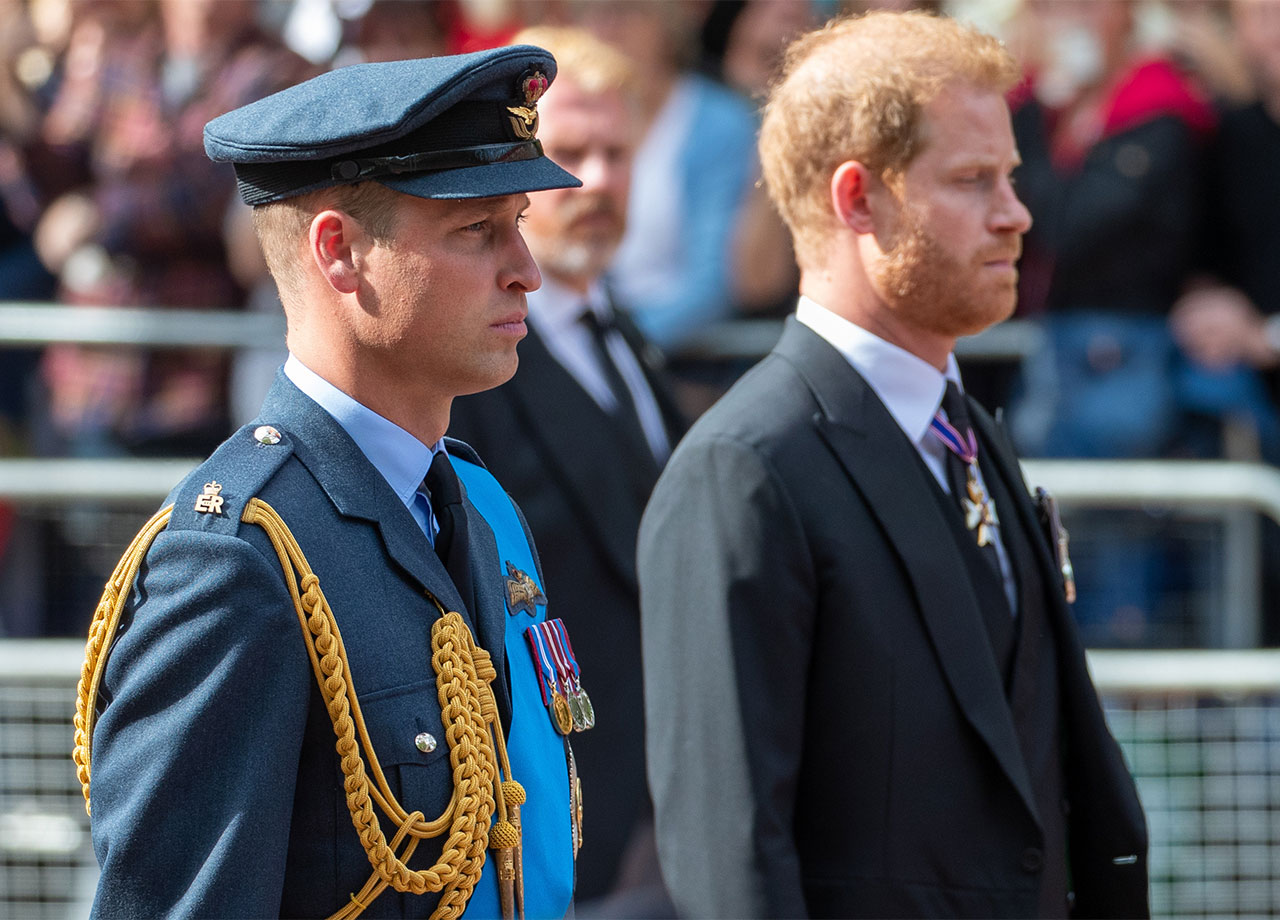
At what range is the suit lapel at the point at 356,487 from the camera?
1881 millimetres

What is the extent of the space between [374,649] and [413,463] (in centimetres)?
27

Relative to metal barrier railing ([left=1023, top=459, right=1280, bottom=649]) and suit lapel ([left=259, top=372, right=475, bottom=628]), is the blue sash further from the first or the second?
metal barrier railing ([left=1023, top=459, right=1280, bottom=649])

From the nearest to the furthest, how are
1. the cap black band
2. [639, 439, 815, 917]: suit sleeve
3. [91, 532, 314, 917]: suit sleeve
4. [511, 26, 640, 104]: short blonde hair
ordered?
[91, 532, 314, 917]: suit sleeve < the cap black band < [639, 439, 815, 917]: suit sleeve < [511, 26, 640, 104]: short blonde hair

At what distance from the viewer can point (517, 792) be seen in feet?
6.32

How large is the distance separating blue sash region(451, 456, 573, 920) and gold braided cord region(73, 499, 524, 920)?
68mm

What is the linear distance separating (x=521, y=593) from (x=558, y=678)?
0.13m

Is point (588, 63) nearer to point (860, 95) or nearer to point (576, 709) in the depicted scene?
point (860, 95)

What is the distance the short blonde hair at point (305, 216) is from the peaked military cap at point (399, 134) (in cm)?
2

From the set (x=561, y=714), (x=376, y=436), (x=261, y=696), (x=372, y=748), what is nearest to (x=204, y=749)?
(x=261, y=696)

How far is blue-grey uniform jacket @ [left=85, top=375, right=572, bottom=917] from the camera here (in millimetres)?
1672

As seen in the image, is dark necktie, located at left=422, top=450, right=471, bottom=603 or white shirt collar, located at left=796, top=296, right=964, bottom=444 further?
white shirt collar, located at left=796, top=296, right=964, bottom=444

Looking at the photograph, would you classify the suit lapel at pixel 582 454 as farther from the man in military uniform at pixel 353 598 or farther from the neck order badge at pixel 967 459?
the man in military uniform at pixel 353 598

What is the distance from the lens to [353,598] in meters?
1.82

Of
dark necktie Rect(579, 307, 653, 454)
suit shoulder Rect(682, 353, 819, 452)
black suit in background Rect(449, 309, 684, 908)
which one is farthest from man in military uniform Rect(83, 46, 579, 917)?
dark necktie Rect(579, 307, 653, 454)
